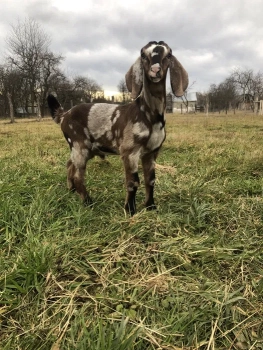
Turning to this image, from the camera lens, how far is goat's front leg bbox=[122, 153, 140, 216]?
3.35m

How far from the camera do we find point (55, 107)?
14.3 ft

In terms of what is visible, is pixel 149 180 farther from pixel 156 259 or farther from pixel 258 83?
pixel 258 83

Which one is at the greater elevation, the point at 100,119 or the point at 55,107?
the point at 55,107

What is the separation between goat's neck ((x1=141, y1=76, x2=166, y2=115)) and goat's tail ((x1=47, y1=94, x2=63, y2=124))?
1609 millimetres

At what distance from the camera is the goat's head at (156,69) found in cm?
294

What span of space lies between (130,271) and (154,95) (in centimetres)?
A: 194

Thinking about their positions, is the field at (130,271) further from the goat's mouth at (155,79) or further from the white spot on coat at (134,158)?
the goat's mouth at (155,79)

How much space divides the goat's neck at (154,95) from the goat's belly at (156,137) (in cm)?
17

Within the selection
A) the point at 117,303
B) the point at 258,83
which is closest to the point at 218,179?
the point at 117,303

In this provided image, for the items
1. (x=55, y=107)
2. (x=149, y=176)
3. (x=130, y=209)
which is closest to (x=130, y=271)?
(x=130, y=209)

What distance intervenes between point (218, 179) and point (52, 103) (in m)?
2.95

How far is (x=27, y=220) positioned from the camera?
298 cm

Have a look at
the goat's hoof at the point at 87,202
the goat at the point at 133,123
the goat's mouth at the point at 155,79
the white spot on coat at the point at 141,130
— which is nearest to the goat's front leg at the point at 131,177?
A: the goat at the point at 133,123

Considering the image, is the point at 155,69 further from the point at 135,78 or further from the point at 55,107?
the point at 55,107
